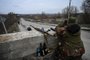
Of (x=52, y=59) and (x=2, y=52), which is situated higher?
(x=2, y=52)

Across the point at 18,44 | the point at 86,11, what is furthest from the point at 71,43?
the point at 86,11

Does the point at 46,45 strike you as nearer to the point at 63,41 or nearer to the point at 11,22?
the point at 63,41

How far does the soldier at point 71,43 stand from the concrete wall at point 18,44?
1.90ft

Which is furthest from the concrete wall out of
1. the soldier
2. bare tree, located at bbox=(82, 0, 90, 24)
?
bare tree, located at bbox=(82, 0, 90, 24)

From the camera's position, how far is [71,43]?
4066 millimetres

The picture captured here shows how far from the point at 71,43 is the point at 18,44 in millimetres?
1360

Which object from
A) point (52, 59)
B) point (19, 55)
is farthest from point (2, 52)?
point (52, 59)

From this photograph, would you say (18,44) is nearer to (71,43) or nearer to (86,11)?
(71,43)

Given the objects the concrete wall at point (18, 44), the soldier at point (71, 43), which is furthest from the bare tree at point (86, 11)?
the concrete wall at point (18, 44)

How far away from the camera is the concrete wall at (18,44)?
3189mm

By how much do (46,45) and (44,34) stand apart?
29 centimetres

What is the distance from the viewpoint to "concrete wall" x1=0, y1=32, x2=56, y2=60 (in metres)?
3.19

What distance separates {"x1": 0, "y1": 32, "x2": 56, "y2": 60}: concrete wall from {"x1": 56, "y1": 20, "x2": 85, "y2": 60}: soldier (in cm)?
58

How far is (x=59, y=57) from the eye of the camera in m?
4.28
